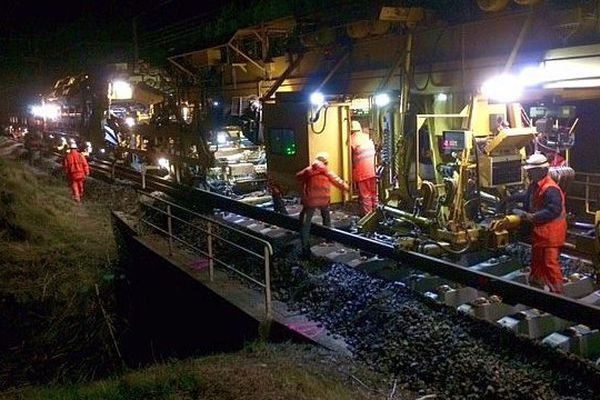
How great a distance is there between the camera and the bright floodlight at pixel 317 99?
1350cm

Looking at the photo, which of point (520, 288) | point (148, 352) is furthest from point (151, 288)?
point (520, 288)

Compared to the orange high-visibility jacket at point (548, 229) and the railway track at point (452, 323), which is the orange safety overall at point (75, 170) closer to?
the railway track at point (452, 323)

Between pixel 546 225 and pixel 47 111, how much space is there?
39.6 m

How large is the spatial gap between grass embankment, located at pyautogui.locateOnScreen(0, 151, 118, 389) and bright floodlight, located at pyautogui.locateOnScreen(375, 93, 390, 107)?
6820 millimetres

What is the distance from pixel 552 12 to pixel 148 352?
935cm

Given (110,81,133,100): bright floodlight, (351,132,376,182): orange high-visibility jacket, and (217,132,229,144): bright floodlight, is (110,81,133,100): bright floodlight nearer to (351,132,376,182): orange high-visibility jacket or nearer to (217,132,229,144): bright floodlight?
(217,132,229,144): bright floodlight

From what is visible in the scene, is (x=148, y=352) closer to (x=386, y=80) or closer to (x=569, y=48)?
(x=386, y=80)

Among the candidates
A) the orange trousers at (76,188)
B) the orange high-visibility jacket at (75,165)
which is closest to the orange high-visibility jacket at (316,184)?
the orange high-visibility jacket at (75,165)

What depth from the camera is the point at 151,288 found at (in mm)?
12188

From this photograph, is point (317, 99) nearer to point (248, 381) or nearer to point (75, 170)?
point (75, 170)

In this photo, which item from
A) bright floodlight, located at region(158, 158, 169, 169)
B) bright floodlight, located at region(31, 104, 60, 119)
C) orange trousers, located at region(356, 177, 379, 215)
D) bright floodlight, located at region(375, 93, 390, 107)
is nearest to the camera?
bright floodlight, located at region(375, 93, 390, 107)

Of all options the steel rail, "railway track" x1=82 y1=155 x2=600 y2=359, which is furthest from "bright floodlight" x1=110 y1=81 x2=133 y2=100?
"railway track" x1=82 y1=155 x2=600 y2=359

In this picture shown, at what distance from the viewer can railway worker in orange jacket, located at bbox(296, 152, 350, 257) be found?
10305 millimetres

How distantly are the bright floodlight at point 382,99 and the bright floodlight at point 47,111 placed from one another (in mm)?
30616
